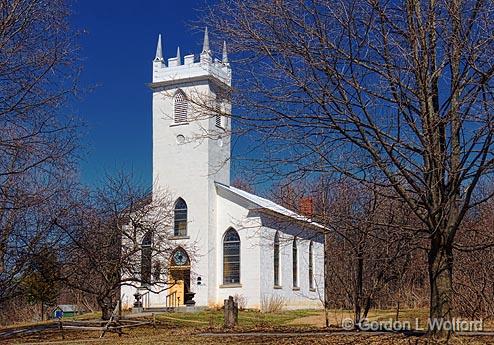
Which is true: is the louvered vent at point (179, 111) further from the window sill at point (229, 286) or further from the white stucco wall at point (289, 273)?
the window sill at point (229, 286)

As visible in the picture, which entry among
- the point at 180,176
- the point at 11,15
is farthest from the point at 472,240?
the point at 180,176

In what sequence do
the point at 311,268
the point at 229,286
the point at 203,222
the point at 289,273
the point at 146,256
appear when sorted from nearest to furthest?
the point at 146,256 < the point at 229,286 < the point at 203,222 < the point at 289,273 < the point at 311,268

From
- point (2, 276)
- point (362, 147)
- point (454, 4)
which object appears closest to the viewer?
point (454, 4)

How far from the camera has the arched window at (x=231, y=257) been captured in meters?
40.2

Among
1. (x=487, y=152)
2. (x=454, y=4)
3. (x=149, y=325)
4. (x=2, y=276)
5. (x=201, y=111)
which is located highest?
(x=454, y=4)

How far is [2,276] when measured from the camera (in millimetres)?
19203

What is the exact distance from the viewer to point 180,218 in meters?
41.3

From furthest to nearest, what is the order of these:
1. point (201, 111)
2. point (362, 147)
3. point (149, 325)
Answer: point (149, 325)
point (201, 111)
point (362, 147)

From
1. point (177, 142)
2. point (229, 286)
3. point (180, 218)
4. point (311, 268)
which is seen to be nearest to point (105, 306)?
point (229, 286)

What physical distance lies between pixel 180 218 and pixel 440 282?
1207 inches

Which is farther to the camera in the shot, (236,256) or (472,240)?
(236,256)

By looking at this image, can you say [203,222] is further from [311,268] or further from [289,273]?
[311,268]

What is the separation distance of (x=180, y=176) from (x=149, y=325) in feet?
59.4

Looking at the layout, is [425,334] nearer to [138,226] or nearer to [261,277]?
[138,226]
